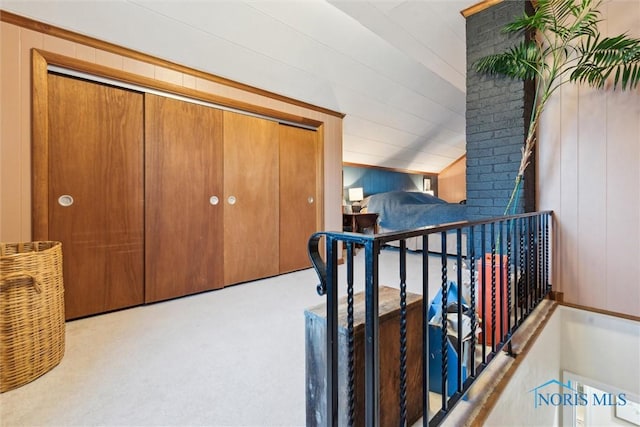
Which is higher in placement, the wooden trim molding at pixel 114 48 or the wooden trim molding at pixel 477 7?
the wooden trim molding at pixel 477 7

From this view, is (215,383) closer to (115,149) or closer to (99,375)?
(99,375)

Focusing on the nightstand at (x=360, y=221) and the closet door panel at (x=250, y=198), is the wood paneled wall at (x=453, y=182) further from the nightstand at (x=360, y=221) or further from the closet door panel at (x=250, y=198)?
the closet door panel at (x=250, y=198)

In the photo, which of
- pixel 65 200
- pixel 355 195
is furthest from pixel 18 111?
pixel 355 195

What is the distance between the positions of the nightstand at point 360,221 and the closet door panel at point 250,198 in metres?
2.00

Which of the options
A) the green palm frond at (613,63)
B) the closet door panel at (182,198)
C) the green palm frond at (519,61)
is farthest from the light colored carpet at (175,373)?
the green palm frond at (613,63)

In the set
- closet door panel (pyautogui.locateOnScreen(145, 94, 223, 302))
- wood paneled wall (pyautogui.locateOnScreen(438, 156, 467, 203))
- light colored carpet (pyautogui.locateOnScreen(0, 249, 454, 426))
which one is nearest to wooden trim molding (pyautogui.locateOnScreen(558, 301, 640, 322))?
light colored carpet (pyautogui.locateOnScreen(0, 249, 454, 426))

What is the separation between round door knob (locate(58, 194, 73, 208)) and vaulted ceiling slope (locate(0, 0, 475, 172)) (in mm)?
1129

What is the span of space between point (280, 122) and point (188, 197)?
1326 millimetres

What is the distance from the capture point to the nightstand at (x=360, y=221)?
487 centimetres

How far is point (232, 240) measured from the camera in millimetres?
2846

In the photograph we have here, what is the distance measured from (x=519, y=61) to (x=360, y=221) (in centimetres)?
317

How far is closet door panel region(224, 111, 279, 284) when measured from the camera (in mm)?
2812

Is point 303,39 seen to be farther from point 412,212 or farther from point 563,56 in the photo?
point 412,212

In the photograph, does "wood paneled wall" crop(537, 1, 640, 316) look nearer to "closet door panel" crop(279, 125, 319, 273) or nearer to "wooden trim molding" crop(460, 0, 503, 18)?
"wooden trim molding" crop(460, 0, 503, 18)
